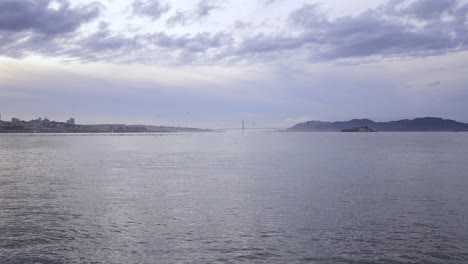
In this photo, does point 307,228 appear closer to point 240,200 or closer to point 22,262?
point 240,200

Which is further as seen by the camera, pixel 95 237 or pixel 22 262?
pixel 95 237

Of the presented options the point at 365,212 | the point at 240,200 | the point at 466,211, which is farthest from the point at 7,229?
the point at 466,211

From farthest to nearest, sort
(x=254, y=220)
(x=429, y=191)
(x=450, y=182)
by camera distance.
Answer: (x=450, y=182)
(x=429, y=191)
(x=254, y=220)

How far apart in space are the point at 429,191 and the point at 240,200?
15770 millimetres

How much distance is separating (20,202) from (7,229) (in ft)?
26.2

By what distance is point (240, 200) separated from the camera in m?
30.1

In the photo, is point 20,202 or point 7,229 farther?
→ point 20,202

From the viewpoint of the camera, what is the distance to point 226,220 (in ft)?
77.0

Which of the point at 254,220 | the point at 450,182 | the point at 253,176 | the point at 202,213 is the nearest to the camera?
the point at 254,220

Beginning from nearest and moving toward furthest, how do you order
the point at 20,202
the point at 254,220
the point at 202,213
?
the point at 254,220, the point at 202,213, the point at 20,202

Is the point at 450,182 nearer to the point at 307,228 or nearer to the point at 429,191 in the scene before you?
the point at 429,191

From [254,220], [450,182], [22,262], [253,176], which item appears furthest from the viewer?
[253,176]

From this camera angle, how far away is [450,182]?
1516 inches

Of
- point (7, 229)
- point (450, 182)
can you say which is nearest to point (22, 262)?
point (7, 229)
